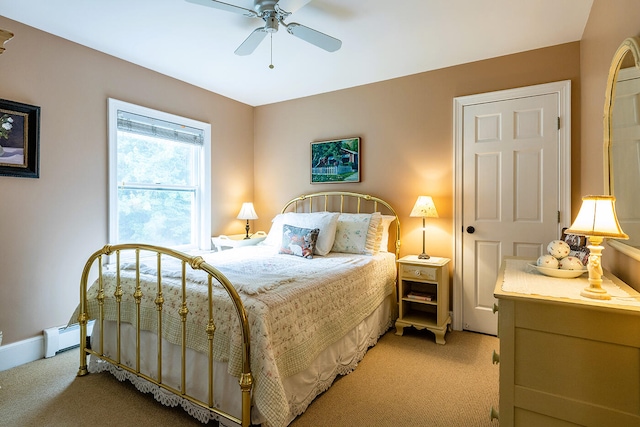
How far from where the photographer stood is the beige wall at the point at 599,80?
149cm

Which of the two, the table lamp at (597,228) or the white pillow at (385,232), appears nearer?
the table lamp at (597,228)

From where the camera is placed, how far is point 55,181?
2.70m

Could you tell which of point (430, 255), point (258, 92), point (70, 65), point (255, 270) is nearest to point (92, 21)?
point (70, 65)

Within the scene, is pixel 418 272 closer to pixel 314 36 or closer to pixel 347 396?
pixel 347 396

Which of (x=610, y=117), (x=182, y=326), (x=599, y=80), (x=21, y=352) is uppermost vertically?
(x=599, y=80)

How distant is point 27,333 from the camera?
8.39 feet

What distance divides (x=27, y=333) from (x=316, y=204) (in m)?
2.88

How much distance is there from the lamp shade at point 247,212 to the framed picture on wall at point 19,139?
6.68 feet

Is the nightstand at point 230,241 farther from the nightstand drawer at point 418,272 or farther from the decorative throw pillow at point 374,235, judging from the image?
the nightstand drawer at point 418,272

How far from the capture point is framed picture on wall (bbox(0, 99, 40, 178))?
2.42 m

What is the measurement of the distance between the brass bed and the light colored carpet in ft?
0.29

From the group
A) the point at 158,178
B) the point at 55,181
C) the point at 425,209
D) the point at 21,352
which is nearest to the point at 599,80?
the point at 425,209

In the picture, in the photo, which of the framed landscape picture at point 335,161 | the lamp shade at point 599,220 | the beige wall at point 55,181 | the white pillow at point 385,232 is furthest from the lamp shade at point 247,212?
the lamp shade at point 599,220

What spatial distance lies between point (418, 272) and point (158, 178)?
2818 millimetres
